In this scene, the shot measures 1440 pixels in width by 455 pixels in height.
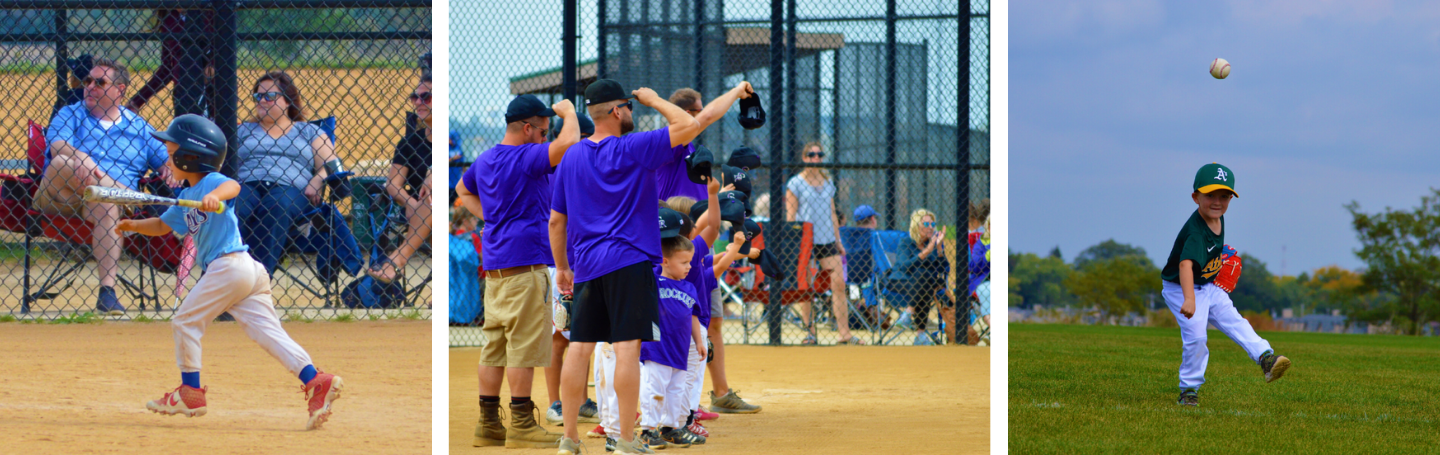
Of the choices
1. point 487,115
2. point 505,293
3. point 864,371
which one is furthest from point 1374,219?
point 505,293

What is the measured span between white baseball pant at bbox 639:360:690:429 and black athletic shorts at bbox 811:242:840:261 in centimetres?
451

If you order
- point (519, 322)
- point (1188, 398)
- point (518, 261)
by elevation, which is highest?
point (518, 261)

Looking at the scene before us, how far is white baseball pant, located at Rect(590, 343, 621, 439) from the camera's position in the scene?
3941 mm

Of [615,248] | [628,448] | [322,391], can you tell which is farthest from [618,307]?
[322,391]

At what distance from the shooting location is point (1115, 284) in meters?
17.7

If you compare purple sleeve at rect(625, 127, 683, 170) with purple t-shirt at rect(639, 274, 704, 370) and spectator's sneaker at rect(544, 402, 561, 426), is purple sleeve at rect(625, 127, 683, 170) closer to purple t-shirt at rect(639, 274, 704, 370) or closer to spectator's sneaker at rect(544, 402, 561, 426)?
purple t-shirt at rect(639, 274, 704, 370)

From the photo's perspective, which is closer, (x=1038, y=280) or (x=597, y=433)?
(x=597, y=433)

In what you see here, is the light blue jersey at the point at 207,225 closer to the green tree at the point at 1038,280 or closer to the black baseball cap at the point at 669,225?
the black baseball cap at the point at 669,225

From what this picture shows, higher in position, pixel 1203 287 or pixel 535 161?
pixel 535 161

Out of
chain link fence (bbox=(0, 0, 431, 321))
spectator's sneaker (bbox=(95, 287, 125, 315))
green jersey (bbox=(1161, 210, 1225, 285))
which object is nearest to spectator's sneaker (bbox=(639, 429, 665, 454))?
green jersey (bbox=(1161, 210, 1225, 285))

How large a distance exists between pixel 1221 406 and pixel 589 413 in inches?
115

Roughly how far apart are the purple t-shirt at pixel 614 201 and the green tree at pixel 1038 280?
1357 cm

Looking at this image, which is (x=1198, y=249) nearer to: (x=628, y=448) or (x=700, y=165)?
(x=700, y=165)

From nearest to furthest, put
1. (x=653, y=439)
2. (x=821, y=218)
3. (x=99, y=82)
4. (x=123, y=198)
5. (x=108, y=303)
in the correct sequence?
(x=123, y=198)
(x=653, y=439)
(x=99, y=82)
(x=108, y=303)
(x=821, y=218)
